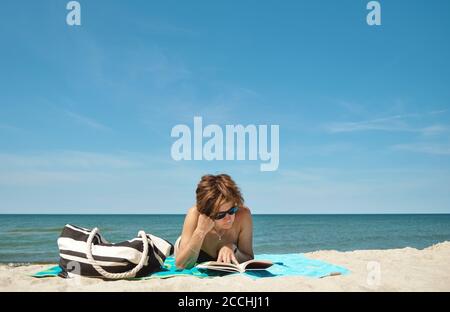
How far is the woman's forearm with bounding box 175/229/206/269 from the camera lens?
4680 mm

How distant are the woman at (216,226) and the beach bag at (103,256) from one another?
1.64 ft

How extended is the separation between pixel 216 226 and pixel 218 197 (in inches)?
28.8

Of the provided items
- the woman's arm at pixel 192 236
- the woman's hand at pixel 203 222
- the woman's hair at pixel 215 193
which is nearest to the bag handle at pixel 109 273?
the woman's arm at pixel 192 236

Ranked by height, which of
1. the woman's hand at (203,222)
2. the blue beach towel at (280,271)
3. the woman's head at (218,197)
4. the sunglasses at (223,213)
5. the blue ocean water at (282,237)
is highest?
the woman's head at (218,197)

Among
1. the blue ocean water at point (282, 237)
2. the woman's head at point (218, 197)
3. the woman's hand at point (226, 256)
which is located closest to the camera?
the woman's head at point (218, 197)

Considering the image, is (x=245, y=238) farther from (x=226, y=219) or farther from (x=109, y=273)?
(x=109, y=273)

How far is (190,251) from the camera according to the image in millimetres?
4832

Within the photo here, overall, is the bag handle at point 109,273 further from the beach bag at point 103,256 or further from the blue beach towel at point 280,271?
the blue beach towel at point 280,271

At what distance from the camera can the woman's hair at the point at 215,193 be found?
452 centimetres

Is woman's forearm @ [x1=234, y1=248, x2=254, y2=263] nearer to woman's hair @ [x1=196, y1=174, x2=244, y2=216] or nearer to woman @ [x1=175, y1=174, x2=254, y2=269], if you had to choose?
woman @ [x1=175, y1=174, x2=254, y2=269]

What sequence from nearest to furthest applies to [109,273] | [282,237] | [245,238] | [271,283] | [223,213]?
[271,283] < [109,273] < [223,213] < [245,238] < [282,237]

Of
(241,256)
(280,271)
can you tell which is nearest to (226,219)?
(241,256)
